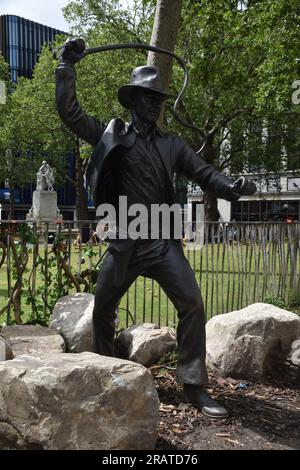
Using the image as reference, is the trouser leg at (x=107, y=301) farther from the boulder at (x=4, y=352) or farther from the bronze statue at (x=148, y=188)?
the boulder at (x=4, y=352)

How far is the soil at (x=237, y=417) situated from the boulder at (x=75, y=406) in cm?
48

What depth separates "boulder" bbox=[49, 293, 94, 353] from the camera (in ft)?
16.2

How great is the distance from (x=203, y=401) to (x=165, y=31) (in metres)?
4.68

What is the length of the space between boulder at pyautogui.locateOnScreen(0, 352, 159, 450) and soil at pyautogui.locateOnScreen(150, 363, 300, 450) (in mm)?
480

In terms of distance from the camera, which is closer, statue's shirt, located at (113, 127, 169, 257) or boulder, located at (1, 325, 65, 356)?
statue's shirt, located at (113, 127, 169, 257)

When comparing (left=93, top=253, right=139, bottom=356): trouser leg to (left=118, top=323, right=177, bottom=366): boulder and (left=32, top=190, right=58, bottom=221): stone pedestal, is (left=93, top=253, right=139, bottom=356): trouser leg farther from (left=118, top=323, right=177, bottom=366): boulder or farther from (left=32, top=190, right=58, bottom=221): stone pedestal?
(left=32, top=190, right=58, bottom=221): stone pedestal

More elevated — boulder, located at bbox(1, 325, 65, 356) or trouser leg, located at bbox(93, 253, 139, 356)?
trouser leg, located at bbox(93, 253, 139, 356)

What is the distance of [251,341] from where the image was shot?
468cm

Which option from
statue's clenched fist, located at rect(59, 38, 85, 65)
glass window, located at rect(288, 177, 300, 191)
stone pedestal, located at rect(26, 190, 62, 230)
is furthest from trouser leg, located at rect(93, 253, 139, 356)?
glass window, located at rect(288, 177, 300, 191)

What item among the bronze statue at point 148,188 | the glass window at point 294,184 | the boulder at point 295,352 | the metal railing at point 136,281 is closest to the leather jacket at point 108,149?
the bronze statue at point 148,188

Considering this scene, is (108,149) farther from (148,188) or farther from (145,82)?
(145,82)

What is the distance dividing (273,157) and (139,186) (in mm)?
21456

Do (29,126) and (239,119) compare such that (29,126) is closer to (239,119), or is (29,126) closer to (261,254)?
(239,119)

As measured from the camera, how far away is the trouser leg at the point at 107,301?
12.8 ft
